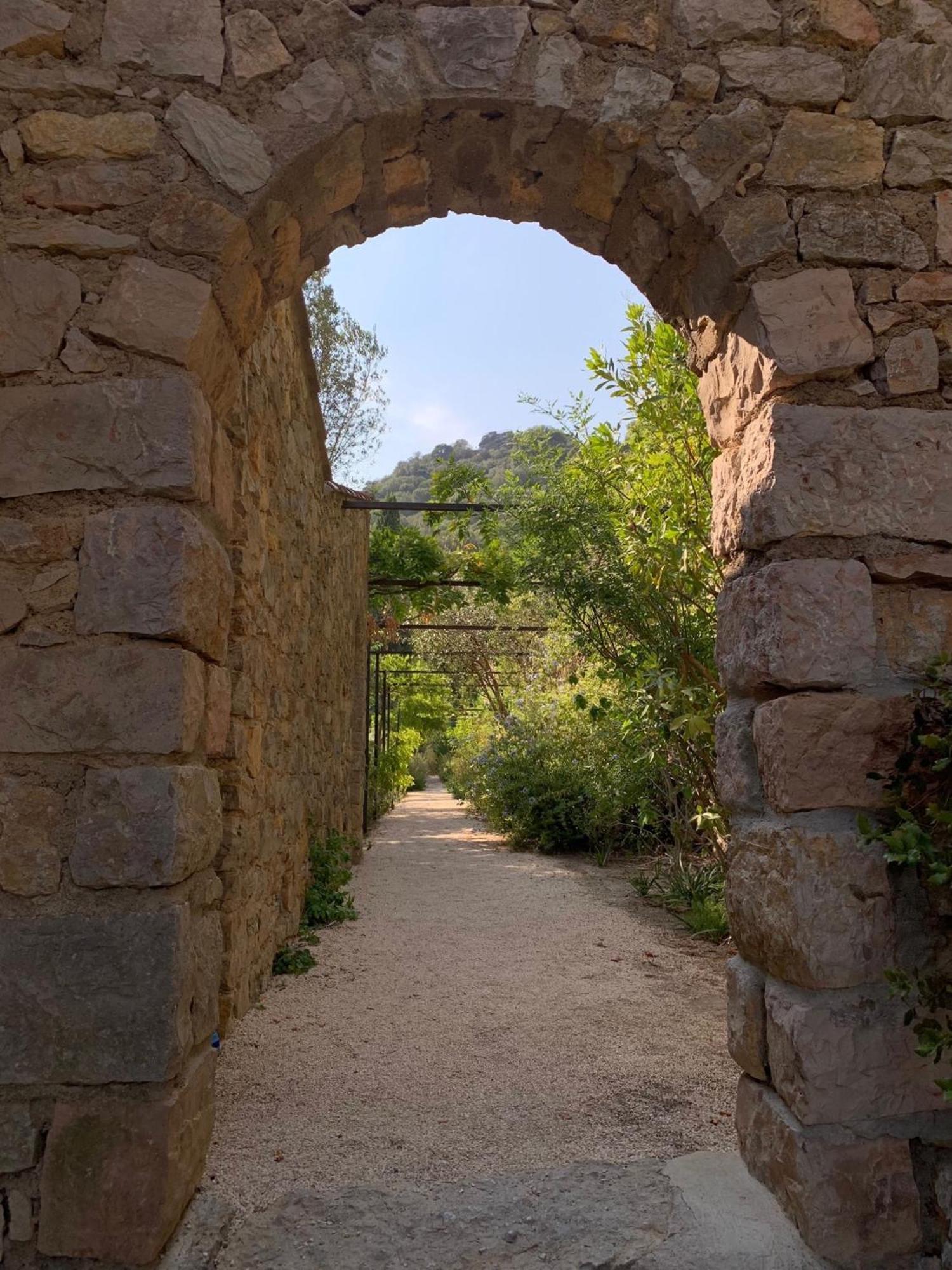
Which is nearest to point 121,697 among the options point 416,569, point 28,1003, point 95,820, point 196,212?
point 95,820

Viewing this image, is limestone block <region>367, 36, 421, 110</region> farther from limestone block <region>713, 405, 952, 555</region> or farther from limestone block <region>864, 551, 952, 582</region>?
limestone block <region>864, 551, 952, 582</region>

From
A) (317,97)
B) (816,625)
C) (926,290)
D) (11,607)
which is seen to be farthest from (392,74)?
(816,625)

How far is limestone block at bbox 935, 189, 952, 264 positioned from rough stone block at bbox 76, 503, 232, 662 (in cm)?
191

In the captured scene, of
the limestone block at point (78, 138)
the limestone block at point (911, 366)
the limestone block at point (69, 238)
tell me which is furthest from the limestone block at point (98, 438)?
the limestone block at point (911, 366)

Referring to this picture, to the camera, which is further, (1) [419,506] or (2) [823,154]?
(1) [419,506]

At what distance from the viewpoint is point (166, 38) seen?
6.75ft

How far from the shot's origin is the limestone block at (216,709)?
2.12 meters

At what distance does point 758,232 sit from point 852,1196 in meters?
2.16

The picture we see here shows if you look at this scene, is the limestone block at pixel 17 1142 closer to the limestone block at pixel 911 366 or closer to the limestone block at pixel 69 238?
the limestone block at pixel 69 238

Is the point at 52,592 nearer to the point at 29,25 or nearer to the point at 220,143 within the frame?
the point at 220,143

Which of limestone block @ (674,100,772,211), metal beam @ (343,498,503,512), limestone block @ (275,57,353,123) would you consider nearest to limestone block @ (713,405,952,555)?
limestone block @ (674,100,772,211)

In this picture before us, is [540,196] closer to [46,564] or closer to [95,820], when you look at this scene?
[46,564]

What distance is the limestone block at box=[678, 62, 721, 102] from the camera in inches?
84.4

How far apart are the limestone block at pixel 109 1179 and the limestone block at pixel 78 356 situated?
157cm
